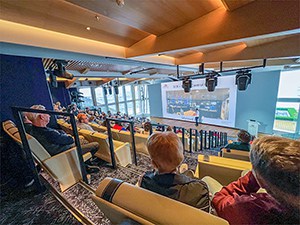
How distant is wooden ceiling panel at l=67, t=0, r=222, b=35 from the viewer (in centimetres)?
109

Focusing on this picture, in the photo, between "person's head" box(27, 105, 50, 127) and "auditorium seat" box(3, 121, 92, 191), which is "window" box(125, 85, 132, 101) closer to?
"auditorium seat" box(3, 121, 92, 191)

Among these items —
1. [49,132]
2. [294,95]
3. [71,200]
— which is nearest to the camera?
[71,200]

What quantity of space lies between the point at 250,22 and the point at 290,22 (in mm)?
247

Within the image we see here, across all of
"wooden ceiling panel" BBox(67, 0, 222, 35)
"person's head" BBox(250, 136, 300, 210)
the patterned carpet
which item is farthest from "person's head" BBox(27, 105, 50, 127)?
"person's head" BBox(250, 136, 300, 210)

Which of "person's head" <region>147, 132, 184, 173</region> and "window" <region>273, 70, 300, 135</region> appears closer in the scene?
"person's head" <region>147, 132, 184, 173</region>

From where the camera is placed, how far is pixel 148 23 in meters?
1.45

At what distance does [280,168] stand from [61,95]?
8220 mm

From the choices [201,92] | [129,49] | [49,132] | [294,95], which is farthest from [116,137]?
[294,95]

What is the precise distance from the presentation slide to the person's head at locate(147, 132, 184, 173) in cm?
832

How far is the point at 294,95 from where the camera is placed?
6.55m

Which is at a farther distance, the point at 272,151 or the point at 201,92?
the point at 201,92

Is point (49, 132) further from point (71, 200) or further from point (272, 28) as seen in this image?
point (272, 28)

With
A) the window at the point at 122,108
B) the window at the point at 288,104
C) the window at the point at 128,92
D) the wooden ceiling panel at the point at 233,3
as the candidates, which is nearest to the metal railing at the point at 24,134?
the wooden ceiling panel at the point at 233,3

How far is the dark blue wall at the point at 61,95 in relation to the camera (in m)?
6.63
